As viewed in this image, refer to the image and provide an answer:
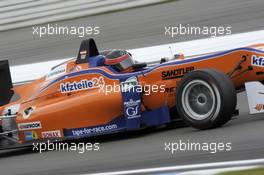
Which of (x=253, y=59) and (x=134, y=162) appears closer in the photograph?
(x=134, y=162)

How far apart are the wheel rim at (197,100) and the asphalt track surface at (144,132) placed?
23cm

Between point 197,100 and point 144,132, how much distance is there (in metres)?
1.31

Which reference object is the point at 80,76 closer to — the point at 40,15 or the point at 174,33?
the point at 174,33

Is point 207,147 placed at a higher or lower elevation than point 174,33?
lower

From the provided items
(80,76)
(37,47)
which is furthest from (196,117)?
(37,47)

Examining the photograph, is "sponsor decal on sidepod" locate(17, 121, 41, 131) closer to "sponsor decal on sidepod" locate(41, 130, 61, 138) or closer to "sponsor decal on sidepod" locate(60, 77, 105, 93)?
"sponsor decal on sidepod" locate(41, 130, 61, 138)

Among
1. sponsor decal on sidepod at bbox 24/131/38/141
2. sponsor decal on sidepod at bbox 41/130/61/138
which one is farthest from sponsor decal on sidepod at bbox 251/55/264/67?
sponsor decal on sidepod at bbox 24/131/38/141

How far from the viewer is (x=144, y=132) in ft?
28.7

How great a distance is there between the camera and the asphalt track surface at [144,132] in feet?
21.9

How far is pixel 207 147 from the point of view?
6.71m

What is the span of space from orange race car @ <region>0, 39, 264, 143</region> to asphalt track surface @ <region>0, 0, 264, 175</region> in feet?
0.84

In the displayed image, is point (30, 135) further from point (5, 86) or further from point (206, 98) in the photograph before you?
point (206, 98)

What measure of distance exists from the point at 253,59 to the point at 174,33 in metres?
7.20

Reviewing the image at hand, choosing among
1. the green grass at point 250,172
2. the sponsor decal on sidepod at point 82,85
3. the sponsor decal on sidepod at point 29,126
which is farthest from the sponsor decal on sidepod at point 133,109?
the green grass at point 250,172
